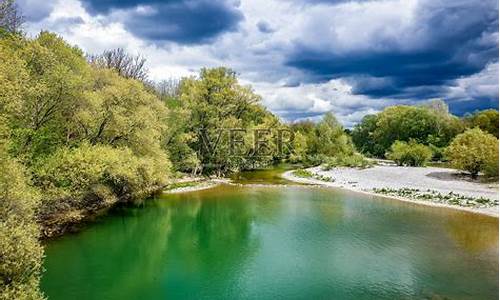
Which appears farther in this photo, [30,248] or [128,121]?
[128,121]

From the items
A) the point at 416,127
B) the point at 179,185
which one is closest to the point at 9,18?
the point at 179,185

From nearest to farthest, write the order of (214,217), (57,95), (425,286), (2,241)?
(2,241)
(425,286)
(57,95)
(214,217)

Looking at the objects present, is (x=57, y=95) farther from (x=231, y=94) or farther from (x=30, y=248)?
(x=231, y=94)

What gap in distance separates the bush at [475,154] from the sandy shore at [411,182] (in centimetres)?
194

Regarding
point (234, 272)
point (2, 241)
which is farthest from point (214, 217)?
point (2, 241)

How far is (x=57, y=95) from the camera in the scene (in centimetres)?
2530

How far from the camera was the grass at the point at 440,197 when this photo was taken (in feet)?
111

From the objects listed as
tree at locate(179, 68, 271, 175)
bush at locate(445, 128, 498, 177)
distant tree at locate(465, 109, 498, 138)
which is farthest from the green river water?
distant tree at locate(465, 109, 498, 138)

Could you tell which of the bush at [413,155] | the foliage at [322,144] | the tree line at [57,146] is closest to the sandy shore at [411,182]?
the bush at [413,155]

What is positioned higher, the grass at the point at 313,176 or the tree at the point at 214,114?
the tree at the point at 214,114

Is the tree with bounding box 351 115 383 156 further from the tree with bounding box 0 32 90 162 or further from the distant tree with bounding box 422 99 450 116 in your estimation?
the tree with bounding box 0 32 90 162

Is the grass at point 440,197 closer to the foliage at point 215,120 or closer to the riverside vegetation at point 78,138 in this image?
the riverside vegetation at point 78,138

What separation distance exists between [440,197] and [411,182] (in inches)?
421

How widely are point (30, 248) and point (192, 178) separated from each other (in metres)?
41.3
